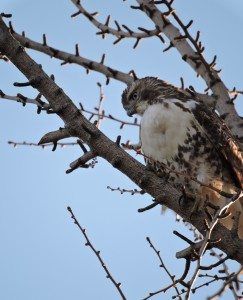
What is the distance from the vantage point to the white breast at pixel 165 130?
594 centimetres

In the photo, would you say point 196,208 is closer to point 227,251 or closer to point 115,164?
point 227,251

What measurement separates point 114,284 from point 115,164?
0.79 metres

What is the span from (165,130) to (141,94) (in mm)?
958

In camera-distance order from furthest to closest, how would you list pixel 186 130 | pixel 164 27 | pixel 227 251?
1. pixel 164 27
2. pixel 186 130
3. pixel 227 251

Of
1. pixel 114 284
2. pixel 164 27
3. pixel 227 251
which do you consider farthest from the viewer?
pixel 164 27

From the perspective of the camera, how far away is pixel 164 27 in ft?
21.9

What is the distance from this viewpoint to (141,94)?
22.4 ft

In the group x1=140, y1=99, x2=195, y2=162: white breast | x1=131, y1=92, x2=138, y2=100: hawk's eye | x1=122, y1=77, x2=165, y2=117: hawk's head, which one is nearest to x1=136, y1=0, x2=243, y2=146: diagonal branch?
x1=140, y1=99, x2=195, y2=162: white breast

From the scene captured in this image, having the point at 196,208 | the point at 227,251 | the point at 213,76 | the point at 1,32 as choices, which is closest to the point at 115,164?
the point at 196,208

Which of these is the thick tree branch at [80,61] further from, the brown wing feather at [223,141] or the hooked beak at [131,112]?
the brown wing feather at [223,141]

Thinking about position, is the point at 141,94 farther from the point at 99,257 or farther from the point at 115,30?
the point at 99,257

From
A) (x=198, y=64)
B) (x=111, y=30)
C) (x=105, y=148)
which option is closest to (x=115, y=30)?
(x=111, y=30)

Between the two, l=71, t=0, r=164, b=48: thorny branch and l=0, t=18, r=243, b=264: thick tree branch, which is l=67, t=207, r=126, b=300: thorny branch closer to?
l=0, t=18, r=243, b=264: thick tree branch

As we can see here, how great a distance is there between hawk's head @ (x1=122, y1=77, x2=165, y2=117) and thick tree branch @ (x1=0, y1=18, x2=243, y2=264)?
2.43 meters
